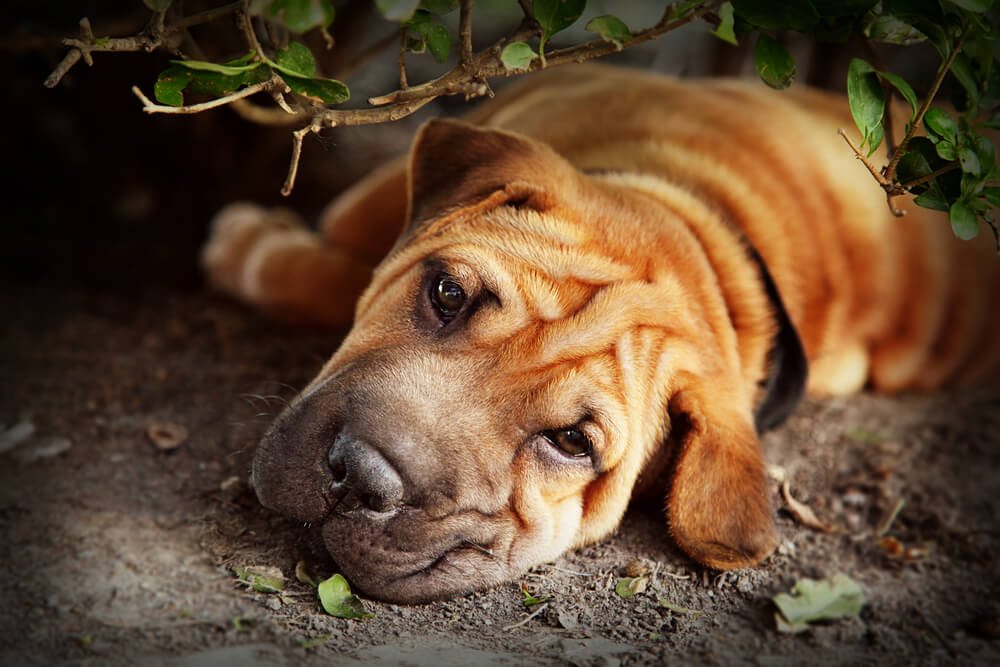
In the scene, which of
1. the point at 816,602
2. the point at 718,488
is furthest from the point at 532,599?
the point at 816,602

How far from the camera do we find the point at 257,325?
12.8ft

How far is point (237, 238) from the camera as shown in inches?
174

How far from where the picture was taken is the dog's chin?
222cm

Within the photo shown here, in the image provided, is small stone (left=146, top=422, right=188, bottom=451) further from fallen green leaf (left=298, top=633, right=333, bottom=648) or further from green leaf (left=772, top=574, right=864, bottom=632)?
green leaf (left=772, top=574, right=864, bottom=632)

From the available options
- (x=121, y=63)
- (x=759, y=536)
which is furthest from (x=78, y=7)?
(x=759, y=536)

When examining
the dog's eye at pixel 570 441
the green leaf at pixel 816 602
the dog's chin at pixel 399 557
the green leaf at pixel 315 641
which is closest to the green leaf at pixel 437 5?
the dog's eye at pixel 570 441

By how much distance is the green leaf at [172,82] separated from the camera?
2078 millimetres

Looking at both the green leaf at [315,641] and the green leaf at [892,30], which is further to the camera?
the green leaf at [892,30]

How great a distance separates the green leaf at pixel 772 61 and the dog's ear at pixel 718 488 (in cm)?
92

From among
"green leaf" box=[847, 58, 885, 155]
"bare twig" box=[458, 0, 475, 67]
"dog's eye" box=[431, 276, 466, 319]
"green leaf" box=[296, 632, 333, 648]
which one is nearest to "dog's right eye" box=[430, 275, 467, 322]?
"dog's eye" box=[431, 276, 466, 319]

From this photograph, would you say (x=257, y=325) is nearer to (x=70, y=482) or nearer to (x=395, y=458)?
(x=70, y=482)

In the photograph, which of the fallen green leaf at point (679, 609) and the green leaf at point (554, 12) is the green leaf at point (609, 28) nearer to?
the green leaf at point (554, 12)

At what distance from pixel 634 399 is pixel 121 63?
11.3ft

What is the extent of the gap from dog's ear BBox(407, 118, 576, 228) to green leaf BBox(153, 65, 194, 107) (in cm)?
97
